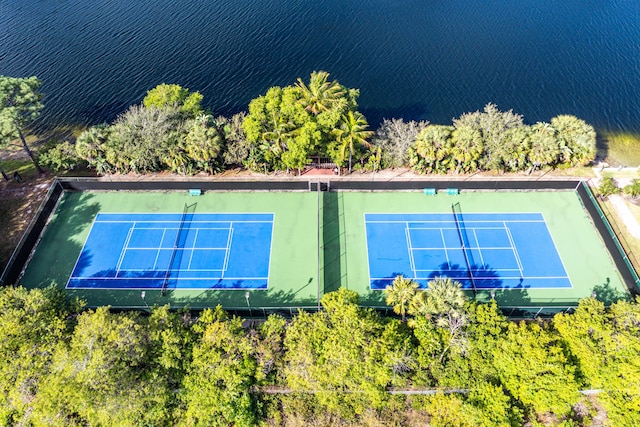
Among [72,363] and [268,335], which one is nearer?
[72,363]

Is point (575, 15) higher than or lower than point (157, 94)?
higher

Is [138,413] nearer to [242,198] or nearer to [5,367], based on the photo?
[5,367]

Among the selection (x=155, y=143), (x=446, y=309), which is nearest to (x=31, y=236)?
(x=155, y=143)

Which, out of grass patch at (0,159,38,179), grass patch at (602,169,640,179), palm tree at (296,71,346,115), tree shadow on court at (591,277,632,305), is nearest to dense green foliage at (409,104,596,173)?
grass patch at (602,169,640,179)

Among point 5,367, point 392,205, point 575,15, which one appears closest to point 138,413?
point 5,367

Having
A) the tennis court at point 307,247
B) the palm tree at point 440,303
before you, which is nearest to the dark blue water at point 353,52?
the tennis court at point 307,247

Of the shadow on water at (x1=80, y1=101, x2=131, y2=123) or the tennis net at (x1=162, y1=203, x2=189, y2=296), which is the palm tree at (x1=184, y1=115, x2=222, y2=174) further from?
the shadow on water at (x1=80, y1=101, x2=131, y2=123)

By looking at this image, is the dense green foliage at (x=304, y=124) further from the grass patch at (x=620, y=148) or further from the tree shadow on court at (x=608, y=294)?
the grass patch at (x=620, y=148)
